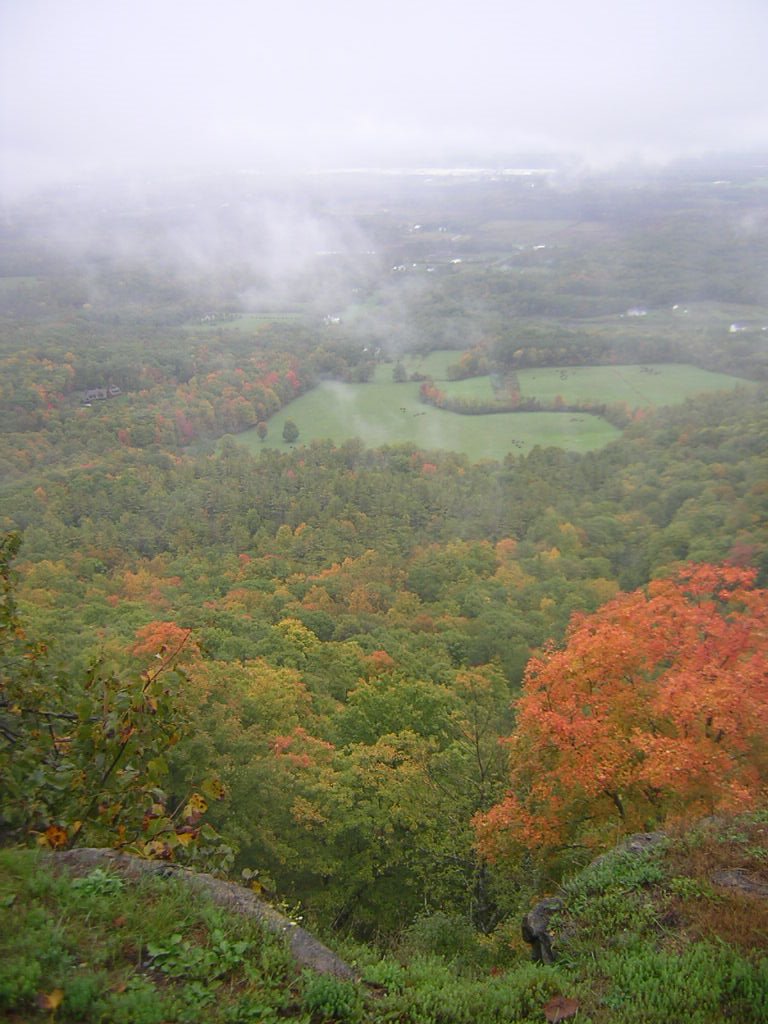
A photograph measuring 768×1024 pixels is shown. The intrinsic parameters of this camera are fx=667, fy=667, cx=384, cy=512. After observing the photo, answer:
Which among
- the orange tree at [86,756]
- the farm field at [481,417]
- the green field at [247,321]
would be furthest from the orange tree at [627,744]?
the green field at [247,321]

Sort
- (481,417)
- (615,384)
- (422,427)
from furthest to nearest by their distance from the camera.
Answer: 1. (615,384)
2. (481,417)
3. (422,427)

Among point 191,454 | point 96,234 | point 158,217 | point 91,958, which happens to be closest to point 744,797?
point 91,958

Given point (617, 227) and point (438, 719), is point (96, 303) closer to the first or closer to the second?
point (617, 227)

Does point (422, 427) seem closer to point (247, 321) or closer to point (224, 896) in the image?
point (247, 321)

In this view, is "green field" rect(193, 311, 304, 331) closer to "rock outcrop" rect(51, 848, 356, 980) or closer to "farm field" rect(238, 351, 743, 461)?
"farm field" rect(238, 351, 743, 461)

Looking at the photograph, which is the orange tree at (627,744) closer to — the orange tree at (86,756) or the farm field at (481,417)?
the orange tree at (86,756)

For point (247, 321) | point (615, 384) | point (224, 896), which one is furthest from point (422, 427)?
point (224, 896)

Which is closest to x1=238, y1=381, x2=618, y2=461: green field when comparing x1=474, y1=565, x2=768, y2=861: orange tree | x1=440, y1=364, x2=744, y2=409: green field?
x1=440, y1=364, x2=744, y2=409: green field
